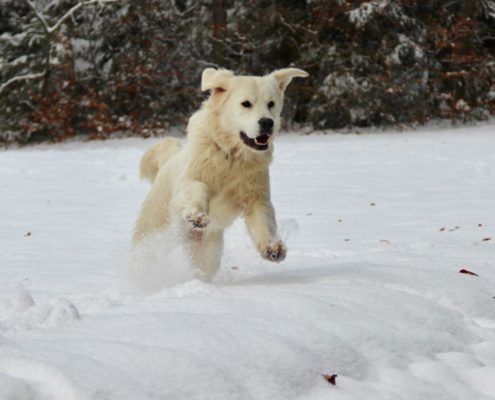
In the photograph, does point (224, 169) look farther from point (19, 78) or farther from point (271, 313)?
point (19, 78)

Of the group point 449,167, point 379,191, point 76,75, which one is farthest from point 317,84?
point 379,191

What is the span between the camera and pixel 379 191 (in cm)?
955

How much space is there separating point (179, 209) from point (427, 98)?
1611 cm

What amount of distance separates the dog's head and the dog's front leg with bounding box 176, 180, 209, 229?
0.45 meters

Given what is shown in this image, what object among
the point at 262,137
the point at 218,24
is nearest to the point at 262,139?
the point at 262,137

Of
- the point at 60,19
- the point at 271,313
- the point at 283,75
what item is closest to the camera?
the point at 271,313

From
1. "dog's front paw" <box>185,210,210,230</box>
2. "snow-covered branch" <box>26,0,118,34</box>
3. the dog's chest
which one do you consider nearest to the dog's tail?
the dog's chest

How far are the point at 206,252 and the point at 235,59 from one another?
53.5 ft

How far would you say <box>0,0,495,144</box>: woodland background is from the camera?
19625 millimetres

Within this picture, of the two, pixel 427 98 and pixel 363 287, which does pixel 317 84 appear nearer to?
pixel 427 98

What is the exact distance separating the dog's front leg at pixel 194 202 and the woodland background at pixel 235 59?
14.8 metres

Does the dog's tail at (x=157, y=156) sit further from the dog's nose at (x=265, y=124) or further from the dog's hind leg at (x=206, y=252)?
the dog's nose at (x=265, y=124)

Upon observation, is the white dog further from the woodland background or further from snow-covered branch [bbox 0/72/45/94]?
snow-covered branch [bbox 0/72/45/94]

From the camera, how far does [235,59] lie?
69.1ft
